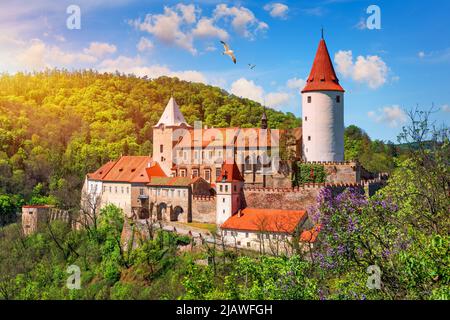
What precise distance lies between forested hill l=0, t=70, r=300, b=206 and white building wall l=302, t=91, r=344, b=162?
27639 mm

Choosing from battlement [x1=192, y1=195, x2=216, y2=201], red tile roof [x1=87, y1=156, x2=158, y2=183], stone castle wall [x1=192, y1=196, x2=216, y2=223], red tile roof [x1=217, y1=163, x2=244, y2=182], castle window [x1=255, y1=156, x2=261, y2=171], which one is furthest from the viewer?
red tile roof [x1=87, y1=156, x2=158, y2=183]

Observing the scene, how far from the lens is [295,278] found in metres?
19.8

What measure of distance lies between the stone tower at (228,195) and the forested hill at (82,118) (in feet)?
80.2

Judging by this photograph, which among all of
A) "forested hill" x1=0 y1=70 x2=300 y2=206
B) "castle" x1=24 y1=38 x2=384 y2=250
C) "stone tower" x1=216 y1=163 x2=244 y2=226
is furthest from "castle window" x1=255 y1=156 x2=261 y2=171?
"forested hill" x1=0 y1=70 x2=300 y2=206

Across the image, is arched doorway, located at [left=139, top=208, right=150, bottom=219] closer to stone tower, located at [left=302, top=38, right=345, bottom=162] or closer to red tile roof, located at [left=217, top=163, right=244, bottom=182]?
red tile roof, located at [left=217, top=163, right=244, bottom=182]

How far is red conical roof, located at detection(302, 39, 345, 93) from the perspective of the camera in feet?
145

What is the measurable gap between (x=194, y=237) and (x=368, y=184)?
43.7 ft

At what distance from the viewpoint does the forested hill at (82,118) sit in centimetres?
7075

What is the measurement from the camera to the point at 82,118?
8681 centimetres

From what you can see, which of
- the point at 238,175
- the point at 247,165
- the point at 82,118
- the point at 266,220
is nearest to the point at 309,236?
the point at 266,220

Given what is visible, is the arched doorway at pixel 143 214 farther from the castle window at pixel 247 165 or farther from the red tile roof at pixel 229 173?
the castle window at pixel 247 165

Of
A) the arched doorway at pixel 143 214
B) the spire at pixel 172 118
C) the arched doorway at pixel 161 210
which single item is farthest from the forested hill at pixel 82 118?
the arched doorway at pixel 161 210
